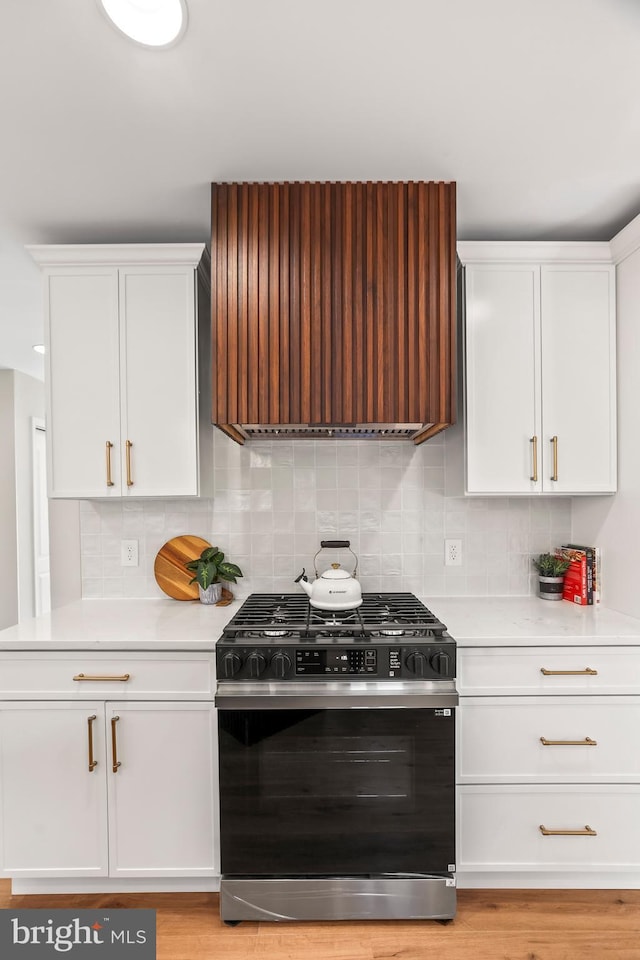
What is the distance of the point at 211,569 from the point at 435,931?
59.9 inches

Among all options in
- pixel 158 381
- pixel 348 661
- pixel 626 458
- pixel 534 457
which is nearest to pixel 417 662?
pixel 348 661

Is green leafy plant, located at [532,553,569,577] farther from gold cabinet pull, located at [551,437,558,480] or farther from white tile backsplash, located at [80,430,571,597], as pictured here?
gold cabinet pull, located at [551,437,558,480]

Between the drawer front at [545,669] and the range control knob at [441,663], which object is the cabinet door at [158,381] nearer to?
the range control knob at [441,663]

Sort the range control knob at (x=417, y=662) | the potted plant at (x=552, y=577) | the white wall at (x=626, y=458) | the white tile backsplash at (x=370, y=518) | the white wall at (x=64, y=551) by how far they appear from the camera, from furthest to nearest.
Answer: the white wall at (x=64, y=551), the white tile backsplash at (x=370, y=518), the potted plant at (x=552, y=577), the white wall at (x=626, y=458), the range control knob at (x=417, y=662)

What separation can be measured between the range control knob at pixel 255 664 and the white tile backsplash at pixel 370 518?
2.65 feet

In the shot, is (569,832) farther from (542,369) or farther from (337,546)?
(542,369)

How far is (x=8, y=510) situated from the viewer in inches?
187

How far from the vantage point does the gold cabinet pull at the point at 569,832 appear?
193 centimetres

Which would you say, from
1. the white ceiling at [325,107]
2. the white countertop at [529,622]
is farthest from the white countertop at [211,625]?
the white ceiling at [325,107]

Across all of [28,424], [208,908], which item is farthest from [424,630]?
[28,424]

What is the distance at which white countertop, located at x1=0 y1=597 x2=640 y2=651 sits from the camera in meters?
1.95

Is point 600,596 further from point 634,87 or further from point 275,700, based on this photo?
point 634,87

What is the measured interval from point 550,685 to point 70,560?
234 cm

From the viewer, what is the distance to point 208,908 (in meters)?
1.91
